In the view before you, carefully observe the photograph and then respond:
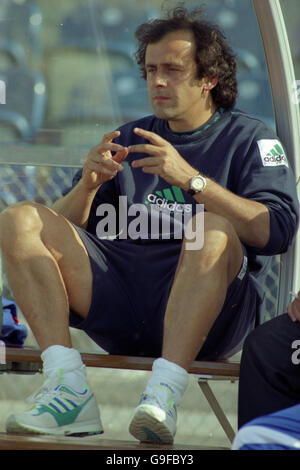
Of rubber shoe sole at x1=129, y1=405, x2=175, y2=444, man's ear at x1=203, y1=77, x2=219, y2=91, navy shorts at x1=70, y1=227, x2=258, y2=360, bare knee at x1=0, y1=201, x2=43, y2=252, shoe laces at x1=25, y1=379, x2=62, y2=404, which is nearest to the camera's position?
rubber shoe sole at x1=129, y1=405, x2=175, y2=444

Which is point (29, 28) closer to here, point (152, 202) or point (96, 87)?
point (96, 87)

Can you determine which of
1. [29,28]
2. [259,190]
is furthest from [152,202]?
[29,28]

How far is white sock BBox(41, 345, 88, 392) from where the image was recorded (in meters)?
2.05

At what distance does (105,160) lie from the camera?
2.41 metres

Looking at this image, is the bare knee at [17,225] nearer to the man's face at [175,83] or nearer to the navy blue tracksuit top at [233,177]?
the navy blue tracksuit top at [233,177]

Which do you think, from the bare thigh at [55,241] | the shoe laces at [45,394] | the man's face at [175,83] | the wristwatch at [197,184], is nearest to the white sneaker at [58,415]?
the shoe laces at [45,394]

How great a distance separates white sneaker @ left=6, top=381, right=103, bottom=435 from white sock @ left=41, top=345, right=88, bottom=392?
20 mm

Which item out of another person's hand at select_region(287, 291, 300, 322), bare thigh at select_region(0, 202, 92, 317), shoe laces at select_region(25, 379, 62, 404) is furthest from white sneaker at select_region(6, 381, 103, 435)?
another person's hand at select_region(287, 291, 300, 322)

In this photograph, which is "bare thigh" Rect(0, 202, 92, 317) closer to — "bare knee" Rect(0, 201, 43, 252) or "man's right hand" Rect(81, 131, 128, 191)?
"bare knee" Rect(0, 201, 43, 252)

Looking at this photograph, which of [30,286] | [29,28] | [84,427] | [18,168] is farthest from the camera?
[29,28]

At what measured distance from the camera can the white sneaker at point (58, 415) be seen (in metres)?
1.91

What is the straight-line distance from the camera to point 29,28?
4594 mm
